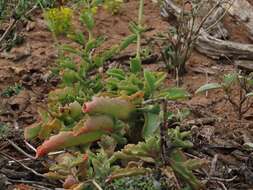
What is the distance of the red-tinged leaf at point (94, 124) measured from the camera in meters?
2.77

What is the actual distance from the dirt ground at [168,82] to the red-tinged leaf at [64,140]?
47 cm

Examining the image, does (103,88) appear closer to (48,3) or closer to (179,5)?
(48,3)

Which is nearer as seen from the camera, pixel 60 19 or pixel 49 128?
pixel 49 128

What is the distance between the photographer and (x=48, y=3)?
3.98 m

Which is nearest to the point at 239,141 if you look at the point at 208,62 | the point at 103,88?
the point at 103,88

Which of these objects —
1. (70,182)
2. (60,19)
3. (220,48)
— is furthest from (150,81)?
(60,19)

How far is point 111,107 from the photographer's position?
2826mm

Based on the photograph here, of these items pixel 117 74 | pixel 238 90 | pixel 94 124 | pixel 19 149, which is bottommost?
pixel 19 149

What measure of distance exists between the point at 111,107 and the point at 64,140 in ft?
0.79

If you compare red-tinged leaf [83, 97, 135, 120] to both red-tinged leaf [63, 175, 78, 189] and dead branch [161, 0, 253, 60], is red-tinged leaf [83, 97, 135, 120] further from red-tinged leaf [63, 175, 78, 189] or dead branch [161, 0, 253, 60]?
dead branch [161, 0, 253, 60]

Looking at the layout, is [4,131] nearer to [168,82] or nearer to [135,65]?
[135,65]

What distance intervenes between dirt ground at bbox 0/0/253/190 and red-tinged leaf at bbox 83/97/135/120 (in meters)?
0.41

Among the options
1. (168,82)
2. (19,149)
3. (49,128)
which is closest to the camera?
(49,128)

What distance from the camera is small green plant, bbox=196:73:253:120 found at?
3.36m
